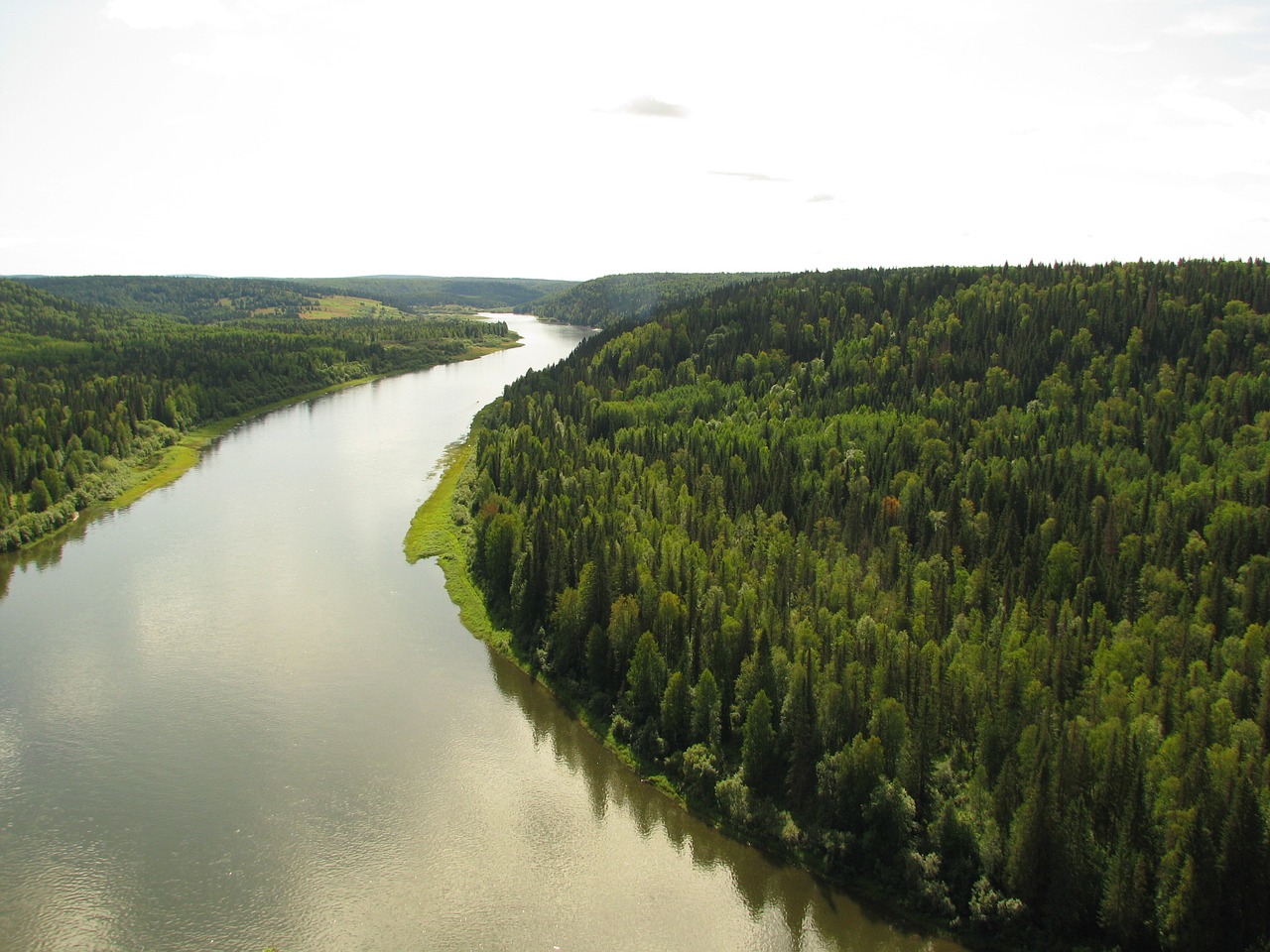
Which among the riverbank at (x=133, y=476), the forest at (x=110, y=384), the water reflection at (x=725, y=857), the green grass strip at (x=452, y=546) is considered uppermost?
the forest at (x=110, y=384)

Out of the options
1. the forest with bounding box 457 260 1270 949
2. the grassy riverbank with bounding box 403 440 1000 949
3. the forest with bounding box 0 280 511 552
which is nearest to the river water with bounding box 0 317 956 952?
the grassy riverbank with bounding box 403 440 1000 949

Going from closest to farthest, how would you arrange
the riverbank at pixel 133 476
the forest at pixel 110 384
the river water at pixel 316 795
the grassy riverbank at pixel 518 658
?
1. the river water at pixel 316 795
2. the grassy riverbank at pixel 518 658
3. the riverbank at pixel 133 476
4. the forest at pixel 110 384

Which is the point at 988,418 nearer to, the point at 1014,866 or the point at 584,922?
the point at 1014,866

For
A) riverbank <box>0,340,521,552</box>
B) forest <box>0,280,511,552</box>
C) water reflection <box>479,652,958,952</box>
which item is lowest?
water reflection <box>479,652,958,952</box>

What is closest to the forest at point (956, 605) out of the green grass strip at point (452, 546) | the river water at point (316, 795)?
the green grass strip at point (452, 546)

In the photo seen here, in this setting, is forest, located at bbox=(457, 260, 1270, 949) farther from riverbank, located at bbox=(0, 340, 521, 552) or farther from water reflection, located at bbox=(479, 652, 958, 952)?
riverbank, located at bbox=(0, 340, 521, 552)

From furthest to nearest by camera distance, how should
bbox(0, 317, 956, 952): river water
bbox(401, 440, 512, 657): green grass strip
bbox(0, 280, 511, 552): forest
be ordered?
1. bbox(0, 280, 511, 552): forest
2. bbox(401, 440, 512, 657): green grass strip
3. bbox(0, 317, 956, 952): river water

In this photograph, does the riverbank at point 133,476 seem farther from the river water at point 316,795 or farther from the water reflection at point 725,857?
the water reflection at point 725,857

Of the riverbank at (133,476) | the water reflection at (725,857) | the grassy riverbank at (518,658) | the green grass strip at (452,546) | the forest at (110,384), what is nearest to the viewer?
the water reflection at (725,857)
